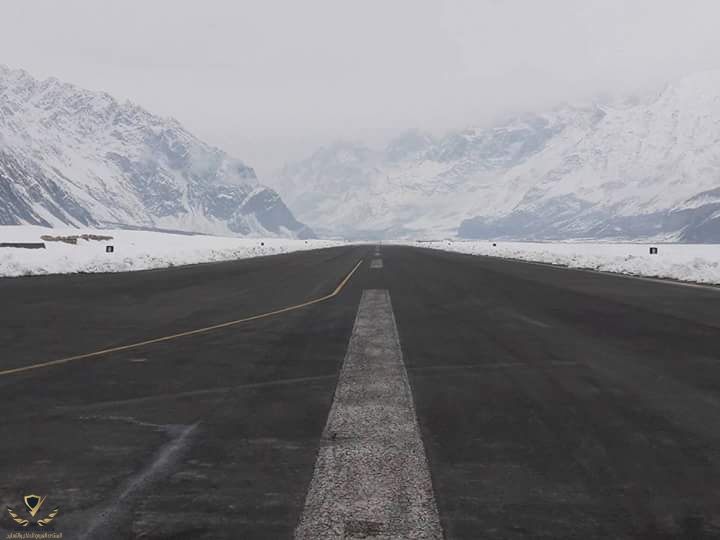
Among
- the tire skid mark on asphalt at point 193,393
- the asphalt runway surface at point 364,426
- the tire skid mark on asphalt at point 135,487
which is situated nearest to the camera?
the tire skid mark on asphalt at point 135,487

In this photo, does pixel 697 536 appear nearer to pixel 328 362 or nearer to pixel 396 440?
pixel 396 440

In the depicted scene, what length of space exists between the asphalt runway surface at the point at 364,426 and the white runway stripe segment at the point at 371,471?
19 mm

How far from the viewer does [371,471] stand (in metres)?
3.67

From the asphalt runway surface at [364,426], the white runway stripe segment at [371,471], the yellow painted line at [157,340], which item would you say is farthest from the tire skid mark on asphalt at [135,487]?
the yellow painted line at [157,340]

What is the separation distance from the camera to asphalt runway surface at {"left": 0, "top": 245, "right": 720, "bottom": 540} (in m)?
3.15

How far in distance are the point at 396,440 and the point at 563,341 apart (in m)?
5.03

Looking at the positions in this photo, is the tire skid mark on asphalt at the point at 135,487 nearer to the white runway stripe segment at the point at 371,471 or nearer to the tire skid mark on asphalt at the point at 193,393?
the white runway stripe segment at the point at 371,471

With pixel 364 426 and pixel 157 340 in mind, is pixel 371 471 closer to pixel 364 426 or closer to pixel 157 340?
pixel 364 426

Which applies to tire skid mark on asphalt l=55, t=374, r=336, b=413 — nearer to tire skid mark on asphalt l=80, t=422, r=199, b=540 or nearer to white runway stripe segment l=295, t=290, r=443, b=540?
white runway stripe segment l=295, t=290, r=443, b=540

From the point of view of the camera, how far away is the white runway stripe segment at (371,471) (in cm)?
298

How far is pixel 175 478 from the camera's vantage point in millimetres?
3615

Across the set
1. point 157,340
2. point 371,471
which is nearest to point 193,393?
point 371,471

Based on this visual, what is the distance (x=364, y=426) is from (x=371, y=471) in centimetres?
90

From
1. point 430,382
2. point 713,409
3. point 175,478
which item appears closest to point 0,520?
point 175,478
